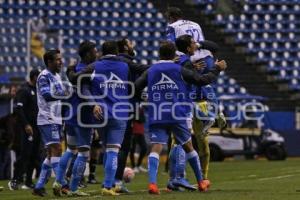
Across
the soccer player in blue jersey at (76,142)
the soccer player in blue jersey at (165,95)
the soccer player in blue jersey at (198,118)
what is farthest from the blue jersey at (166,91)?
the soccer player in blue jersey at (76,142)

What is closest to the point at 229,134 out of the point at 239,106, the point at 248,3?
the point at 239,106

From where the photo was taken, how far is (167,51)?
40.2 ft

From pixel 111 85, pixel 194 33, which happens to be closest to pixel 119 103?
pixel 111 85

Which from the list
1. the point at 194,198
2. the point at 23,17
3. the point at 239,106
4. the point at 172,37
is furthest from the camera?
the point at 23,17

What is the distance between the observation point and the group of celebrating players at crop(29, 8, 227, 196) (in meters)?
12.2

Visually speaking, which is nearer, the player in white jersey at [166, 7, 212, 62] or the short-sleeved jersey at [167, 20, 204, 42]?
the player in white jersey at [166, 7, 212, 62]

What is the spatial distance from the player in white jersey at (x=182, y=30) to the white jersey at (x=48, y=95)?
200 cm

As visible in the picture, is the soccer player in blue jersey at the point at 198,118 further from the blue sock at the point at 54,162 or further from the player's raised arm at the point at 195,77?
the blue sock at the point at 54,162

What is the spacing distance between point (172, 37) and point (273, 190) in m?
2.90

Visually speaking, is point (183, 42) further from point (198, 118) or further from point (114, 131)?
point (114, 131)

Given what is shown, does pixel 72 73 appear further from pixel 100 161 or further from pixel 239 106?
pixel 239 106

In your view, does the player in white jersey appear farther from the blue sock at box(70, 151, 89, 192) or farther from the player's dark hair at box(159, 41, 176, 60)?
the blue sock at box(70, 151, 89, 192)

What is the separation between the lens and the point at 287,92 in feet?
107

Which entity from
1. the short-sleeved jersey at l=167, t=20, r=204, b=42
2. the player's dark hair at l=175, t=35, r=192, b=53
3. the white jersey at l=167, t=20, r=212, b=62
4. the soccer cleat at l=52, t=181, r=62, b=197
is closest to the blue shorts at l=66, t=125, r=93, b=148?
the soccer cleat at l=52, t=181, r=62, b=197
